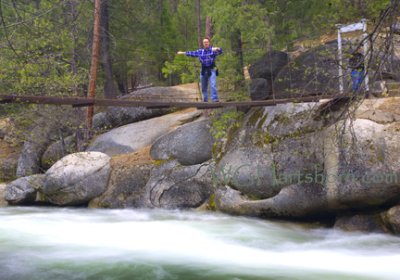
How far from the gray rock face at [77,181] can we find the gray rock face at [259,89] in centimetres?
371

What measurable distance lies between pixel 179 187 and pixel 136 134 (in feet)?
10.7

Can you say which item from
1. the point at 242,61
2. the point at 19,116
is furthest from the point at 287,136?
the point at 19,116

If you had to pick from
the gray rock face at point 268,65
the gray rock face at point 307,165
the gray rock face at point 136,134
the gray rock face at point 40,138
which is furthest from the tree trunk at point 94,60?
the gray rock face at point 307,165

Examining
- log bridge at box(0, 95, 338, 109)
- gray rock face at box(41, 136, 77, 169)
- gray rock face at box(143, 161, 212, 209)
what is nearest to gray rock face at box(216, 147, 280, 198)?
gray rock face at box(143, 161, 212, 209)

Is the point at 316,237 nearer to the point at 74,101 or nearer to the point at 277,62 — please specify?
the point at 74,101

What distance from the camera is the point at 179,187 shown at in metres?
9.81

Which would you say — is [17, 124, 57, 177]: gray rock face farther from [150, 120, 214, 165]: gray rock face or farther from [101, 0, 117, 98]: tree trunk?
[150, 120, 214, 165]: gray rock face

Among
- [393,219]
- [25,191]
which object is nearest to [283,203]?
[393,219]

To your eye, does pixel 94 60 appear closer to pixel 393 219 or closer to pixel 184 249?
pixel 184 249

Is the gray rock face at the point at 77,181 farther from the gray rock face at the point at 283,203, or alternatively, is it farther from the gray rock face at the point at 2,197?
the gray rock face at the point at 283,203

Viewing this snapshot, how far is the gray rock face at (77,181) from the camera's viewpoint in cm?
1058

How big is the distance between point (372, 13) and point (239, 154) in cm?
421

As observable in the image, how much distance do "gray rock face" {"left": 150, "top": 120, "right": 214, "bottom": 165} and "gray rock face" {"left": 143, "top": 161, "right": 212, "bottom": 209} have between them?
236 mm

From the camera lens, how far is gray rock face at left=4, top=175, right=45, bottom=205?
1104 centimetres
